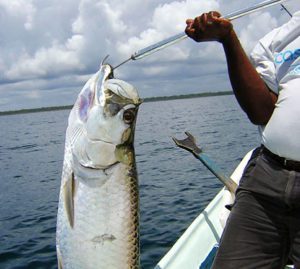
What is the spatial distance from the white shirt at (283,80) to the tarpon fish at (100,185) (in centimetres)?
121

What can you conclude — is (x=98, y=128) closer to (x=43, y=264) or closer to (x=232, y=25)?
(x=232, y=25)

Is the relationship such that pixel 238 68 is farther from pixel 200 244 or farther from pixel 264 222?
pixel 200 244

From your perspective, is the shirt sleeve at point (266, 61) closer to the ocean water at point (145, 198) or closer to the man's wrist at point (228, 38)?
the man's wrist at point (228, 38)

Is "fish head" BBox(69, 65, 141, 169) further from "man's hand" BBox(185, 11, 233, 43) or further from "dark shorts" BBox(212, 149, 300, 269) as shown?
"dark shorts" BBox(212, 149, 300, 269)

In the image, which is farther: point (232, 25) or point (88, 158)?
point (232, 25)

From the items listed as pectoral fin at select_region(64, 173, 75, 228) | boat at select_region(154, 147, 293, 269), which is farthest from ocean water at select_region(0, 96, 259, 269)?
pectoral fin at select_region(64, 173, 75, 228)

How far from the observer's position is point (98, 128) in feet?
6.83

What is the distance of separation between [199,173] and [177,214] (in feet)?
19.1

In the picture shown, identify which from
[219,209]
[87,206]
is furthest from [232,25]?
[219,209]

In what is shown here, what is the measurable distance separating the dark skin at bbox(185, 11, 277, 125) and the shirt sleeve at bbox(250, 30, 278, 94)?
57mm

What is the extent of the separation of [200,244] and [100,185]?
3671mm

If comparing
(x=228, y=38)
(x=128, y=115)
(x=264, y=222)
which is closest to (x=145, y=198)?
(x=264, y=222)

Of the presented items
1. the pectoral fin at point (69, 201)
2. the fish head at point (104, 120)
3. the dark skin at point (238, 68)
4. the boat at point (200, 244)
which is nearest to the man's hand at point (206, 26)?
the dark skin at point (238, 68)

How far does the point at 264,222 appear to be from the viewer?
119 inches
